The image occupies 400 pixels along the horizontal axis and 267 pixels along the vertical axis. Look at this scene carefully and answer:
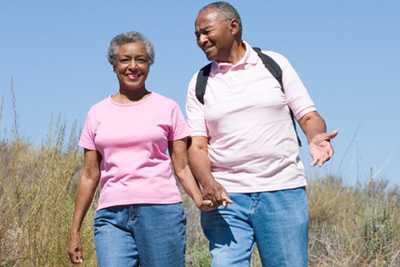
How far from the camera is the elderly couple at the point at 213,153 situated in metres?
4.62

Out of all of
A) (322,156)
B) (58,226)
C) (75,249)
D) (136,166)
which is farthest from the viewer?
(58,226)

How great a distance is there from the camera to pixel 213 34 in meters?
4.71

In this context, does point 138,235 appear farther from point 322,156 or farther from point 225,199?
point 322,156

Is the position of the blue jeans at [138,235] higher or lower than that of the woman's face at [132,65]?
lower

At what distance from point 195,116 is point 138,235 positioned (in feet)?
2.24

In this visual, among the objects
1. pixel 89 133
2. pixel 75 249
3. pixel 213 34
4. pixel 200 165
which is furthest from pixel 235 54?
pixel 75 249

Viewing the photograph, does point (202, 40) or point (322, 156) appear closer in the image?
point (322, 156)

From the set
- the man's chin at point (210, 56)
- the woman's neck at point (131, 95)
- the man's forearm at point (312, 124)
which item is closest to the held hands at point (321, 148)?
the man's forearm at point (312, 124)

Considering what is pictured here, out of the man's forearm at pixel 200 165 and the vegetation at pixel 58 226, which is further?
the vegetation at pixel 58 226

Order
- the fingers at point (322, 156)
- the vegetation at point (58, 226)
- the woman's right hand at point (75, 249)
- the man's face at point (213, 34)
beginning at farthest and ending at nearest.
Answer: the vegetation at point (58, 226) → the woman's right hand at point (75, 249) → the man's face at point (213, 34) → the fingers at point (322, 156)

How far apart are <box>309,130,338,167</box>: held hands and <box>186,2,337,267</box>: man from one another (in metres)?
0.03

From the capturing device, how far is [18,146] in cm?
718

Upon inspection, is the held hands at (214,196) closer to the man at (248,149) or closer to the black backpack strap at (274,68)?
the man at (248,149)

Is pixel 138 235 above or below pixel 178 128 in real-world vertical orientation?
below
